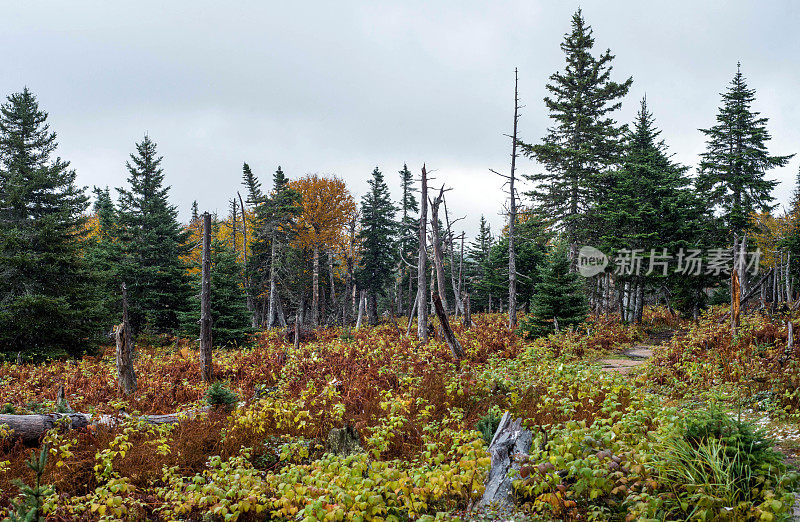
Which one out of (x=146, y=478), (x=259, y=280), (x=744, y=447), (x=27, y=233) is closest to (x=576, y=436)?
(x=744, y=447)

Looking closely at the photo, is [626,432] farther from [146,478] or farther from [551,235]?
[551,235]

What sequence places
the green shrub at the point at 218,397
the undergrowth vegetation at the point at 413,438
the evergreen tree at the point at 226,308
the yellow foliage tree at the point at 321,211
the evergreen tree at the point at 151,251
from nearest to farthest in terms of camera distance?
the undergrowth vegetation at the point at 413,438 < the green shrub at the point at 218,397 < the evergreen tree at the point at 226,308 < the evergreen tree at the point at 151,251 < the yellow foliage tree at the point at 321,211

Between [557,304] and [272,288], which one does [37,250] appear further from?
[557,304]

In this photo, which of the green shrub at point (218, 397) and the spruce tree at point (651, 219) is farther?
the spruce tree at point (651, 219)

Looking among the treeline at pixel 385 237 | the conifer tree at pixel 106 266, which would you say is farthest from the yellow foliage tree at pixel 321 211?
the conifer tree at pixel 106 266

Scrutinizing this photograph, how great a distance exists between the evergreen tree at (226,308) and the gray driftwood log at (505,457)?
46.9 ft

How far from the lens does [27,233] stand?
15016 mm

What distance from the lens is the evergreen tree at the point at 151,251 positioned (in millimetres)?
21391

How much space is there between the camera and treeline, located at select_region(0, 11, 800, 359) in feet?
50.6

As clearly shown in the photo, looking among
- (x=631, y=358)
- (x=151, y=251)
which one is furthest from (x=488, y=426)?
(x=151, y=251)

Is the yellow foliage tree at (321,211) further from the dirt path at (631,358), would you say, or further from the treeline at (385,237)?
the dirt path at (631,358)

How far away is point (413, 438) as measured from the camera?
6328 mm

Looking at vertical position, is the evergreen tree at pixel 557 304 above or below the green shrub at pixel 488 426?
Answer: above

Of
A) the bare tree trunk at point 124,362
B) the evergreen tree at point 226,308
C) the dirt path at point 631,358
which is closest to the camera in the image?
the bare tree trunk at point 124,362
